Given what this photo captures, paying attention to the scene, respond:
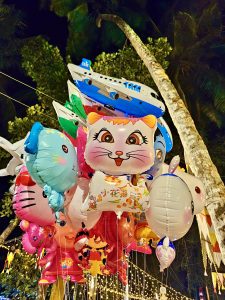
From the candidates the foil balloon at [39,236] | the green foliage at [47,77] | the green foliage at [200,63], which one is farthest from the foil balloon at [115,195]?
the green foliage at [200,63]

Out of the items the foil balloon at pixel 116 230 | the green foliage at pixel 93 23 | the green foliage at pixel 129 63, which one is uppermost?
the green foliage at pixel 93 23

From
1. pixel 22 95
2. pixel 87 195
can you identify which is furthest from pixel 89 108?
pixel 22 95

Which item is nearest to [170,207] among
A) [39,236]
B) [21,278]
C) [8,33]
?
[39,236]

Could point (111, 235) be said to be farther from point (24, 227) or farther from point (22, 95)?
point (22, 95)

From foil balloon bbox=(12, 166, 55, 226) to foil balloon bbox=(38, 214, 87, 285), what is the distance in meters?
0.14

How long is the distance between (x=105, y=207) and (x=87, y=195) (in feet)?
0.71

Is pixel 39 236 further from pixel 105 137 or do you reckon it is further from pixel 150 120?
pixel 150 120

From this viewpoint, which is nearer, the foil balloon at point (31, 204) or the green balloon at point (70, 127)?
the foil balloon at point (31, 204)

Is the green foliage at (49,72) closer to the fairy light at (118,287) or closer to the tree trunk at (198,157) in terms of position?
the tree trunk at (198,157)

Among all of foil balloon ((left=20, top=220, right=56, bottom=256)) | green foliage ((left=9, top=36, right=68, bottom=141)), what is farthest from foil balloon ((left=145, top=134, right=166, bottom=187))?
green foliage ((left=9, top=36, right=68, bottom=141))

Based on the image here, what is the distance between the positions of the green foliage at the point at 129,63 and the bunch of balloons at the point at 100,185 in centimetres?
332

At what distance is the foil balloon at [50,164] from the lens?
2229 mm

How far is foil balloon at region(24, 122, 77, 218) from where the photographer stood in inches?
87.7

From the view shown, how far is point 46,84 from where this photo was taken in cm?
660
